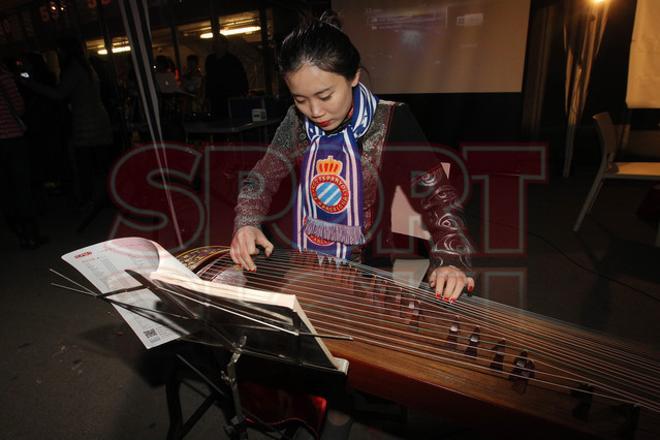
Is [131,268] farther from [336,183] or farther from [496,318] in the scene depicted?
[496,318]

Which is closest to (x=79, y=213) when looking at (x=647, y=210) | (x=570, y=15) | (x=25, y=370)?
(x=25, y=370)

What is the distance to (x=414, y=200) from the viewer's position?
1.29m

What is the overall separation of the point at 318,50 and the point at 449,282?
693 millimetres

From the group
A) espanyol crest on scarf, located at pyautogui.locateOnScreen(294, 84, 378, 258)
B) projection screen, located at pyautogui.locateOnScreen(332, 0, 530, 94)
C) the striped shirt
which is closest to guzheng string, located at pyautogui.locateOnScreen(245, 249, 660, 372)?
espanyol crest on scarf, located at pyautogui.locateOnScreen(294, 84, 378, 258)

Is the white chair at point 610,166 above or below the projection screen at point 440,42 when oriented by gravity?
below

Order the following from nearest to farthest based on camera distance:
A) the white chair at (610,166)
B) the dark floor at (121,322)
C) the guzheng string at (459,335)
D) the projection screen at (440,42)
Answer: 1. the guzheng string at (459,335)
2. the dark floor at (121,322)
3. the white chair at (610,166)
4. the projection screen at (440,42)

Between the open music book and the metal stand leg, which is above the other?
the open music book

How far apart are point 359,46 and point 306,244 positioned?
4.55m

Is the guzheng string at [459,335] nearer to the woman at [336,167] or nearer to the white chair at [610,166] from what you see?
the woman at [336,167]

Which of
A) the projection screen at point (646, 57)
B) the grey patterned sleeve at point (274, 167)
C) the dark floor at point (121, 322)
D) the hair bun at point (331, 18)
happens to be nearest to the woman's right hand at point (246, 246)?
the grey patterned sleeve at point (274, 167)

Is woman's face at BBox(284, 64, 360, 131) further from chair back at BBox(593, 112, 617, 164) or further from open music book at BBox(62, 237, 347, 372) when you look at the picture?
chair back at BBox(593, 112, 617, 164)

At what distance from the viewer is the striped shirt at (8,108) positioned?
2678mm

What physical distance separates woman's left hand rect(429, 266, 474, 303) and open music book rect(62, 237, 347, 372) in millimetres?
393

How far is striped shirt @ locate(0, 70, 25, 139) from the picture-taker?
8.79ft
